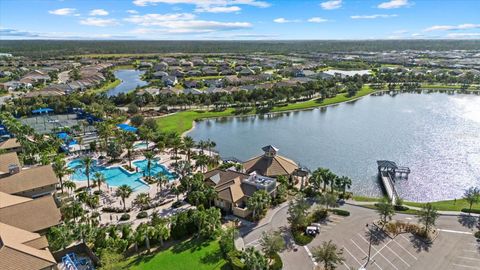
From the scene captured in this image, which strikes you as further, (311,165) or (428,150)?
(428,150)

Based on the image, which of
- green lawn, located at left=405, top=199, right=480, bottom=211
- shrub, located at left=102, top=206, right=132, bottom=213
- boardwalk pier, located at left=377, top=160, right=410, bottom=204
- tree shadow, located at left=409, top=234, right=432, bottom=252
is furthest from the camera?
boardwalk pier, located at left=377, top=160, right=410, bottom=204

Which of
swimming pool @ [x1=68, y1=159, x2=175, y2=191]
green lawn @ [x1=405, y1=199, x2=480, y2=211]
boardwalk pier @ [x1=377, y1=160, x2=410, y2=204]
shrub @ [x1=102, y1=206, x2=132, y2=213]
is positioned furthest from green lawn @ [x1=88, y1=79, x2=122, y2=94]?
green lawn @ [x1=405, y1=199, x2=480, y2=211]

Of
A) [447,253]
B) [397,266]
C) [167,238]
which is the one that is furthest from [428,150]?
[167,238]

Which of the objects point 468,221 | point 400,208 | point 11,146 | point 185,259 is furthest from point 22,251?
point 468,221

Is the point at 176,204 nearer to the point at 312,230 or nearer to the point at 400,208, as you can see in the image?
the point at 312,230

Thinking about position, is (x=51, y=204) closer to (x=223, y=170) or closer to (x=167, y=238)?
(x=167, y=238)

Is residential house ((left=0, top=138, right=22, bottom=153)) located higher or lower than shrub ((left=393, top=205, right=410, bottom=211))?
higher

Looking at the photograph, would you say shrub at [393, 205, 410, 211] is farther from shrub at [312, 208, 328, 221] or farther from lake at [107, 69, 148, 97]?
lake at [107, 69, 148, 97]
